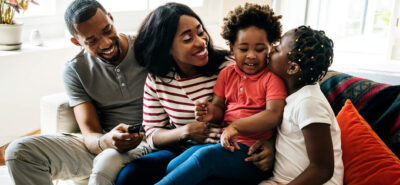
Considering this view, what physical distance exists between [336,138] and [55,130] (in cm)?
122

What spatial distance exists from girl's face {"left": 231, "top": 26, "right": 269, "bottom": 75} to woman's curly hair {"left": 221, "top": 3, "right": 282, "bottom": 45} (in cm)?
3

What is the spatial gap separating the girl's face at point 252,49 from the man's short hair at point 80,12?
0.65 m

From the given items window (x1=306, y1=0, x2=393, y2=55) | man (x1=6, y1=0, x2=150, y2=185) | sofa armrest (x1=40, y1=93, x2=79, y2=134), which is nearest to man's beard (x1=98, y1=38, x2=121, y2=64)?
man (x1=6, y1=0, x2=150, y2=185)

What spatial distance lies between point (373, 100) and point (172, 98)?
2.53 feet

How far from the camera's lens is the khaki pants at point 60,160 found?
1.41 meters

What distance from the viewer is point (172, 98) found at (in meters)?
1.53

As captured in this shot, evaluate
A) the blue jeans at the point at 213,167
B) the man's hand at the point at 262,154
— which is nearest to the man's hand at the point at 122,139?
the blue jeans at the point at 213,167

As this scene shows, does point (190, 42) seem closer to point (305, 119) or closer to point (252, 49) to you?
point (252, 49)

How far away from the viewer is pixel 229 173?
4.10ft

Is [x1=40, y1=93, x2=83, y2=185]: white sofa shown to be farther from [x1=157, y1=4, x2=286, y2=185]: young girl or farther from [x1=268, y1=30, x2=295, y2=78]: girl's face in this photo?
[x1=268, y1=30, x2=295, y2=78]: girl's face

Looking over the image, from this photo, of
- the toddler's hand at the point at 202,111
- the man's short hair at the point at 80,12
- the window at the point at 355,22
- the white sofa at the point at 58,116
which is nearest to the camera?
the toddler's hand at the point at 202,111

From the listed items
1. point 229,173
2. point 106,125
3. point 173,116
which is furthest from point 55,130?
point 229,173

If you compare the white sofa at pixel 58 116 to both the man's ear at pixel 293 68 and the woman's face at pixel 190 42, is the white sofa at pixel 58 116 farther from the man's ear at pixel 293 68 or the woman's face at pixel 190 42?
the man's ear at pixel 293 68

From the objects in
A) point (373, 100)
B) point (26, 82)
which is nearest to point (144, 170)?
point (373, 100)
